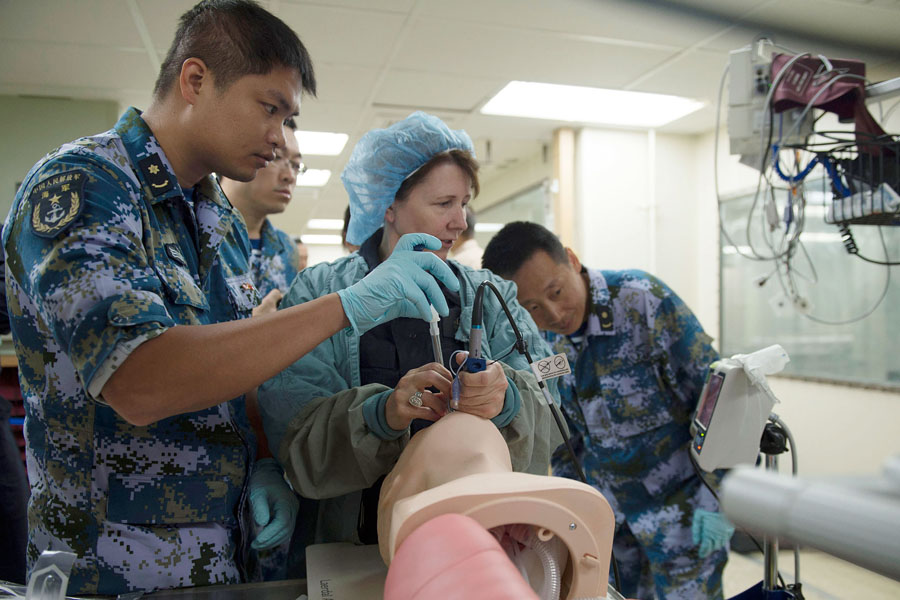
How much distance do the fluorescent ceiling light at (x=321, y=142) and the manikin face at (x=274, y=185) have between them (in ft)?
7.50

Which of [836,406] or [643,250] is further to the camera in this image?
[643,250]

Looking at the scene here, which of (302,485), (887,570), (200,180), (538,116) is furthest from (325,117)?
(887,570)

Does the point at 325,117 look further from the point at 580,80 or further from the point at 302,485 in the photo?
the point at 302,485

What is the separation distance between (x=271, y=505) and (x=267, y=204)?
5.38ft

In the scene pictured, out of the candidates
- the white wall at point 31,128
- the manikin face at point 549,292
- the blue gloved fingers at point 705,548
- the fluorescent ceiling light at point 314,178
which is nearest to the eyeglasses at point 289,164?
the manikin face at point 549,292

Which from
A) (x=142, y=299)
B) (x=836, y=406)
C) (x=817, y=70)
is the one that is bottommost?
(x=836, y=406)

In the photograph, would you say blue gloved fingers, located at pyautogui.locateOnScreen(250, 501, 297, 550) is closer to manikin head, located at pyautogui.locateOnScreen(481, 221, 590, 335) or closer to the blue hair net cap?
the blue hair net cap

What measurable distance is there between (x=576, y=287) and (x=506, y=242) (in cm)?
27

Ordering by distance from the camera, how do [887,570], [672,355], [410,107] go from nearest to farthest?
[887,570]
[672,355]
[410,107]

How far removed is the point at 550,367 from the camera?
4.06 feet

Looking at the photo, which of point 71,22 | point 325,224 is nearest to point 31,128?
point 71,22

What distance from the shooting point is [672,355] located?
191 centimetres

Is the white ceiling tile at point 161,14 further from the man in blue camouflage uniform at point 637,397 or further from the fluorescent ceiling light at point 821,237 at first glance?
the fluorescent ceiling light at point 821,237

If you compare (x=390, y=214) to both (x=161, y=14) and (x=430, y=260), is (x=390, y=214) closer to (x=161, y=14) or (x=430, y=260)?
(x=430, y=260)
